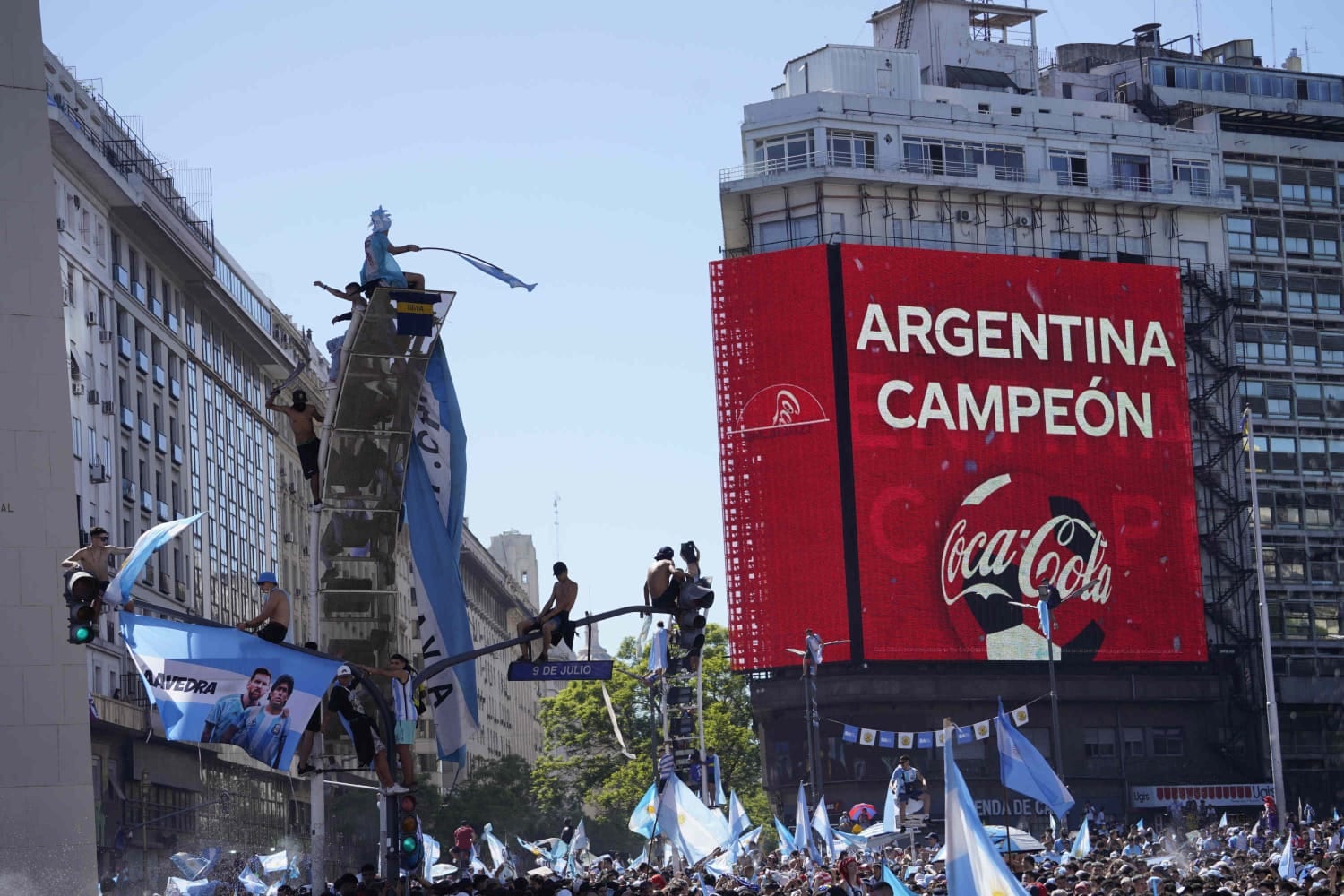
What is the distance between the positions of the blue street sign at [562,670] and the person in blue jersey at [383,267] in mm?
4578

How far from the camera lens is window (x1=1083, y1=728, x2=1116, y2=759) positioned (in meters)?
87.1

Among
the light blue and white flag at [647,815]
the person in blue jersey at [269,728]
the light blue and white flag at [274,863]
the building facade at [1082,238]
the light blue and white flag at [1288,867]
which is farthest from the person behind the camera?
the building facade at [1082,238]

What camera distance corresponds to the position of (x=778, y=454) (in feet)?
272

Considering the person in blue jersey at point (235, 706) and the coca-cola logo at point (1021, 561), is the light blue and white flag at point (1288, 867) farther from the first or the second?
the coca-cola logo at point (1021, 561)

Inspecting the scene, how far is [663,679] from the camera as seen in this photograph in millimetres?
61656

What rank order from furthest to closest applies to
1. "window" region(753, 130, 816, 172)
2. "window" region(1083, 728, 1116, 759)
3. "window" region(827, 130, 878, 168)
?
"window" region(827, 130, 878, 168) < "window" region(753, 130, 816, 172) < "window" region(1083, 728, 1116, 759)

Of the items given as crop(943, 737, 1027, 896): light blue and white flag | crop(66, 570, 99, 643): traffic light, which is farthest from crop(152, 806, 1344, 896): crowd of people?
crop(66, 570, 99, 643): traffic light

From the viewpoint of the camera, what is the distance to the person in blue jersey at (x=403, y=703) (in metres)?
23.4

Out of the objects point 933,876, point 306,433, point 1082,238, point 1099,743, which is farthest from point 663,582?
point 1082,238

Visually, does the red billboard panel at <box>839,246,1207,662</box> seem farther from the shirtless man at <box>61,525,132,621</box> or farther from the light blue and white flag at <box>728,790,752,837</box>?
the shirtless man at <box>61,525,132,621</box>

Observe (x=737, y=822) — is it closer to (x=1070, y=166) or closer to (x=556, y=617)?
(x=556, y=617)

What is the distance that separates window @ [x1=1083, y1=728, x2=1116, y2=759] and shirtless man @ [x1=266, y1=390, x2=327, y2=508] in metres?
66.5

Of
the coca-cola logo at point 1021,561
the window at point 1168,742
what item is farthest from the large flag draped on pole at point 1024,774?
the window at point 1168,742

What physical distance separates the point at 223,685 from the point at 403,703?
12.4ft
